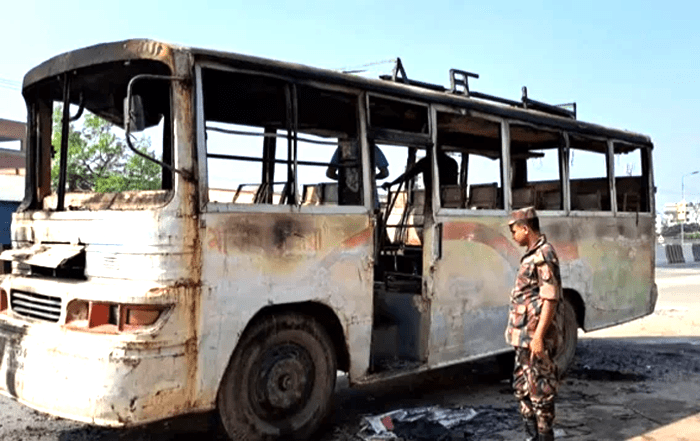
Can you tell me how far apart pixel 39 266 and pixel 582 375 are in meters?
6.05

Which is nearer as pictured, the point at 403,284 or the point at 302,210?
the point at 302,210

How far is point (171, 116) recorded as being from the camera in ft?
14.7

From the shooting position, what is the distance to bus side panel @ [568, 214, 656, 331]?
26.1 feet

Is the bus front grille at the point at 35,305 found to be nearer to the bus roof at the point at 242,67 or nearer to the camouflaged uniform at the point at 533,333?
the bus roof at the point at 242,67

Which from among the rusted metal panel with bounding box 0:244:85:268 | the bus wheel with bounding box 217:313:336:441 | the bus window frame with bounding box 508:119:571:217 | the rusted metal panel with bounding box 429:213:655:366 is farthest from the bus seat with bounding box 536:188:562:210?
the rusted metal panel with bounding box 0:244:85:268

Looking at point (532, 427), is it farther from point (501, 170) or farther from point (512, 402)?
point (501, 170)

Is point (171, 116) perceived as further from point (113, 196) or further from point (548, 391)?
point (548, 391)

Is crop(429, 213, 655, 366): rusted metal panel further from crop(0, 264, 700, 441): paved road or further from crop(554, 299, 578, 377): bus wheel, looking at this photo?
crop(0, 264, 700, 441): paved road

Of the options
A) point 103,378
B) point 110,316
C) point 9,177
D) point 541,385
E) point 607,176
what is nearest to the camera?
point 103,378

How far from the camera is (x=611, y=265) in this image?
335 inches

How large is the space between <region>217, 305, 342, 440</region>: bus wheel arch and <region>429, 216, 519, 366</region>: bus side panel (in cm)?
128

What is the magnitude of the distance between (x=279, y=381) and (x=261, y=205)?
1.31 metres

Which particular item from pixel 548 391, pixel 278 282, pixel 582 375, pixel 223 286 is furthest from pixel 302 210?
pixel 582 375

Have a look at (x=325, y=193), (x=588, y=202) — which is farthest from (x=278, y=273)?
(x=588, y=202)
